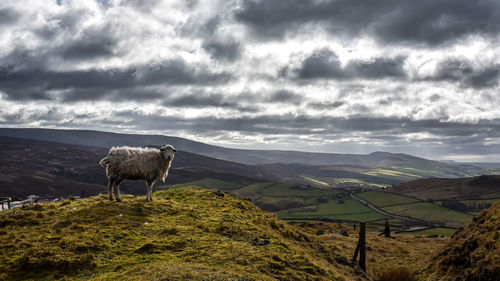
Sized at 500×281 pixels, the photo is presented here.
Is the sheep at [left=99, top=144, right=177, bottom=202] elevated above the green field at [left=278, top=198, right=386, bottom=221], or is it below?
above

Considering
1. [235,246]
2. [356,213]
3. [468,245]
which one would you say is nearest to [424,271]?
[468,245]

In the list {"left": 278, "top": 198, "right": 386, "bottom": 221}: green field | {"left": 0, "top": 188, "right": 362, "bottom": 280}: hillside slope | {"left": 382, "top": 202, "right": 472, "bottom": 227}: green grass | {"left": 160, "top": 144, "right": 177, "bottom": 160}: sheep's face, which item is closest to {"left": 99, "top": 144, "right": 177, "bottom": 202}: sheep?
{"left": 160, "top": 144, "right": 177, "bottom": 160}: sheep's face

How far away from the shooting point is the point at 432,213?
152m

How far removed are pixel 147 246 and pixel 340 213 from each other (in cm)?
16194

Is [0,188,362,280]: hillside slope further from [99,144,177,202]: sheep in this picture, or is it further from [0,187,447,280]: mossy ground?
[99,144,177,202]: sheep

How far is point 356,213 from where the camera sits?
524ft

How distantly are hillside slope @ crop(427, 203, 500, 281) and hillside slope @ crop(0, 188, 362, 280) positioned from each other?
287 inches

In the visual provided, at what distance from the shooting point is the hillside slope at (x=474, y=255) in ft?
60.8

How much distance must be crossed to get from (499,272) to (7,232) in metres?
26.8

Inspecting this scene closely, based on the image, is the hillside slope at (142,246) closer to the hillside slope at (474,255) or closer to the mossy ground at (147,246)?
the mossy ground at (147,246)

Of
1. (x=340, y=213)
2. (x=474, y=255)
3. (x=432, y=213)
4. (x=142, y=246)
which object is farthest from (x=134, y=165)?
(x=432, y=213)

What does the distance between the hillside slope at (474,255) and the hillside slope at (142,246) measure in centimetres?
730

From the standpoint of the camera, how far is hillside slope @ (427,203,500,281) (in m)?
18.5

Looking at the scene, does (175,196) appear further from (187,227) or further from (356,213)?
(356,213)
